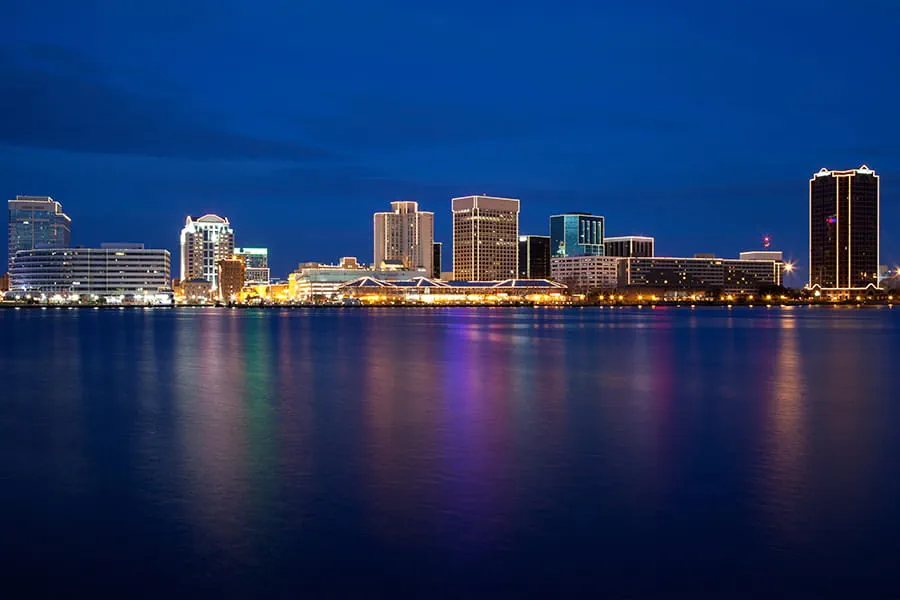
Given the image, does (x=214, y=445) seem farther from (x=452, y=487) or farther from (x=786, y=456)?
(x=786, y=456)

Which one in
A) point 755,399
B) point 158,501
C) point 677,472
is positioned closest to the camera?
point 158,501

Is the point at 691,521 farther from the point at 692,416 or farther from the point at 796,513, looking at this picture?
the point at 692,416

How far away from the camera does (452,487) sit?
15445 mm

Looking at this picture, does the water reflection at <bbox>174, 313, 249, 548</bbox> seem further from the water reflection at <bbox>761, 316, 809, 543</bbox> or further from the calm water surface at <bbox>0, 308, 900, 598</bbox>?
the water reflection at <bbox>761, 316, 809, 543</bbox>

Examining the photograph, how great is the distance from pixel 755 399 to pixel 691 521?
16563mm

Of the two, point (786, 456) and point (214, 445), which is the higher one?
point (214, 445)

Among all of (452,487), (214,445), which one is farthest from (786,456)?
(214,445)

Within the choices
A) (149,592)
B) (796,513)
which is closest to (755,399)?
(796,513)

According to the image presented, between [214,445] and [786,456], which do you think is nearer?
[786,456]

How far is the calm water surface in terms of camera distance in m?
11.0

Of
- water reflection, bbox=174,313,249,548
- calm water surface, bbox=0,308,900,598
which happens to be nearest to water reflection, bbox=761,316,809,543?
calm water surface, bbox=0,308,900,598

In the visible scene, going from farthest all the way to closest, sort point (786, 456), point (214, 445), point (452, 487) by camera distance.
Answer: point (214, 445)
point (786, 456)
point (452, 487)

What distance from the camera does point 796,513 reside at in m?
13.9

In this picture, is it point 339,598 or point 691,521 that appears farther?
point 691,521
